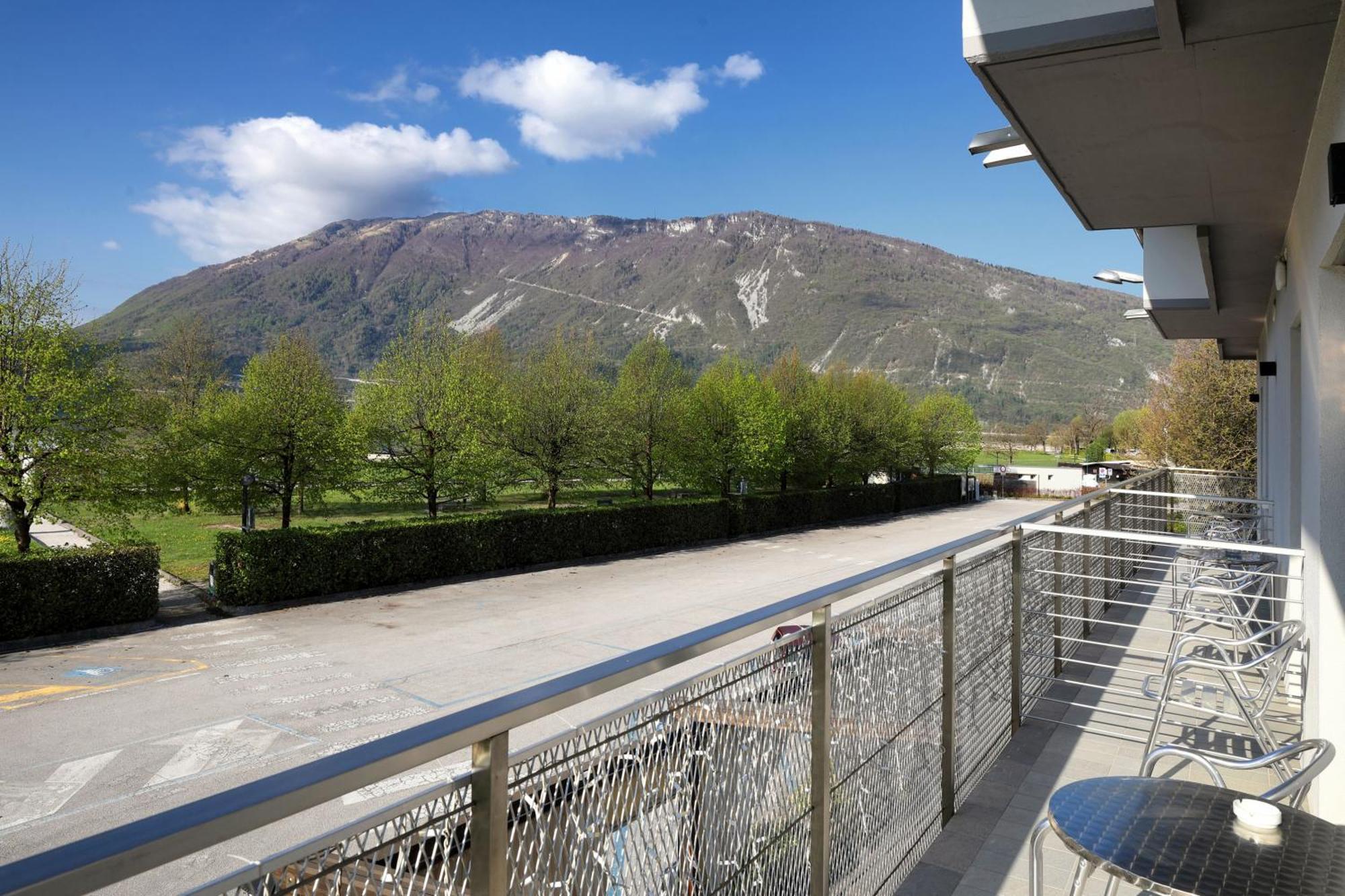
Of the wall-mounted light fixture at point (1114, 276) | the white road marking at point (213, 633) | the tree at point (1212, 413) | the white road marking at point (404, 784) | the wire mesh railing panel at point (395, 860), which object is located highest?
the wall-mounted light fixture at point (1114, 276)

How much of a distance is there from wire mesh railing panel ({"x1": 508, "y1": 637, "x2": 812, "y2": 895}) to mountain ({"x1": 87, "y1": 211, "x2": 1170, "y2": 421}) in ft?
353

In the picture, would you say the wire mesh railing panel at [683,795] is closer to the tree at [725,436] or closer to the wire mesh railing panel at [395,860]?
the wire mesh railing panel at [395,860]

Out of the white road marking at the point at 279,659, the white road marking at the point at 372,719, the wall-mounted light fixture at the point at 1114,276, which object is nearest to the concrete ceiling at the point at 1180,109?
the wall-mounted light fixture at the point at 1114,276

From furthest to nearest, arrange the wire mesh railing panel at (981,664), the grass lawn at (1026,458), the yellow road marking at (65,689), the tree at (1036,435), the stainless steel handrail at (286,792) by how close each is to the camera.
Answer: the tree at (1036,435) → the grass lawn at (1026,458) → the yellow road marking at (65,689) → the wire mesh railing panel at (981,664) → the stainless steel handrail at (286,792)

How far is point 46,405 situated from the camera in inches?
578

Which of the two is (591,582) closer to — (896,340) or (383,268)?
(896,340)

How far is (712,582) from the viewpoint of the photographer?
19.1 metres

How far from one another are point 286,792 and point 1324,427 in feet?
14.6

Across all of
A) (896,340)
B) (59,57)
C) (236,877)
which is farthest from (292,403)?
(59,57)

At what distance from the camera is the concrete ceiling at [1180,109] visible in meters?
2.56

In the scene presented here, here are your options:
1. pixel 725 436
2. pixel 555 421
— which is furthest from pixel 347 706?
pixel 725 436

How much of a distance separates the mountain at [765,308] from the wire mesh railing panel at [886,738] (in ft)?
349

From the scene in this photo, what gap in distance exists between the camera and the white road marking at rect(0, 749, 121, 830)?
7.30 m

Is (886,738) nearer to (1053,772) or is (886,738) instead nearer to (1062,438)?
(1053,772)
